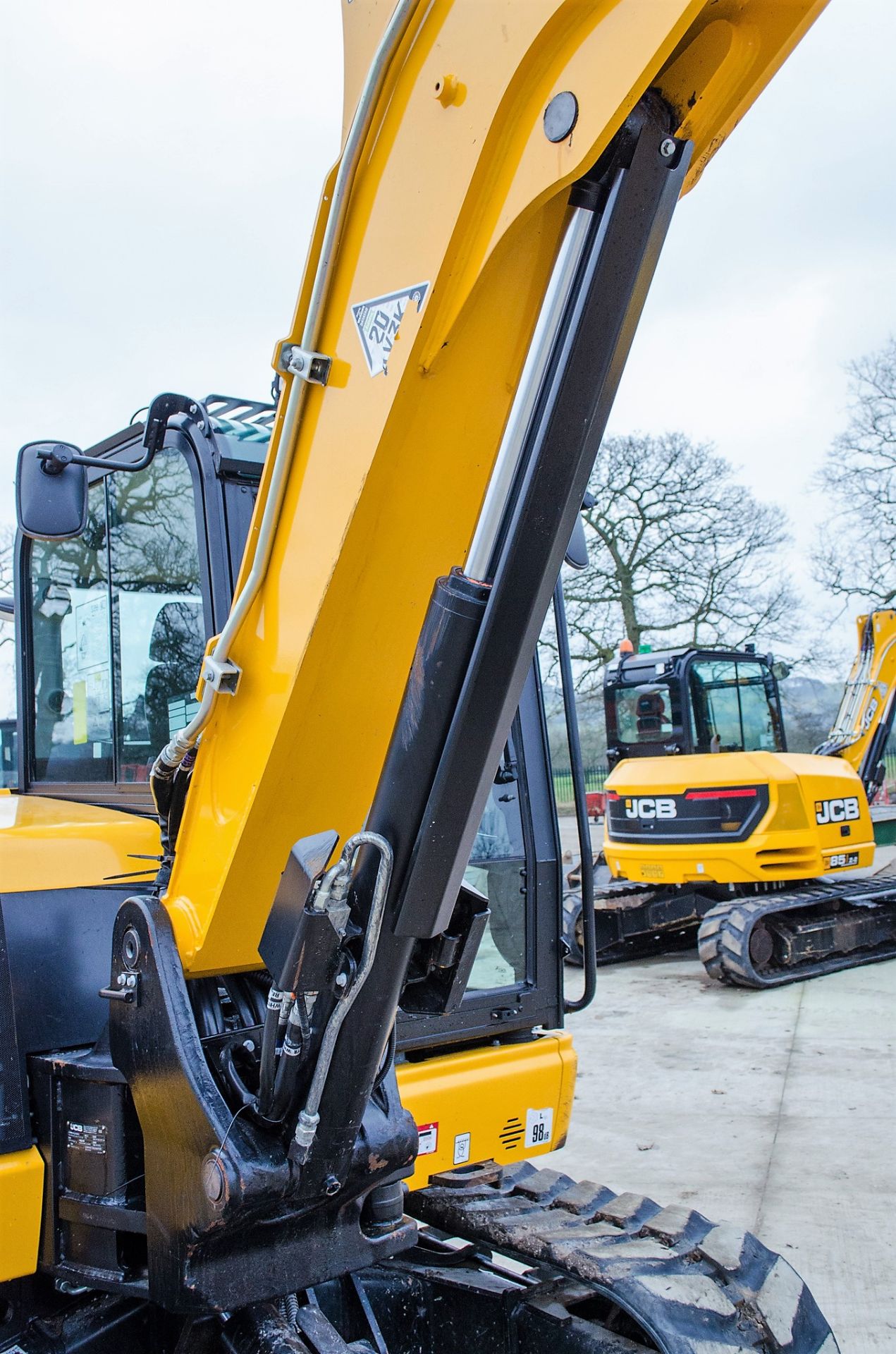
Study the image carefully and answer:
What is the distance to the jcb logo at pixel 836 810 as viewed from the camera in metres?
9.62

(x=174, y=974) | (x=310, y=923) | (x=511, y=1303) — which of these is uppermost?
(x=310, y=923)

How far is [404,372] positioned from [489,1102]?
6.65ft

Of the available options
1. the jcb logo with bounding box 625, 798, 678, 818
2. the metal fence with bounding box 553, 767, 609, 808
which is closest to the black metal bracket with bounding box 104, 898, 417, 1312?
the jcb logo with bounding box 625, 798, 678, 818

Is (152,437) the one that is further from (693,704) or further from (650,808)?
(693,704)

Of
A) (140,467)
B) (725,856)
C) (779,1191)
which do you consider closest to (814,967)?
(725,856)

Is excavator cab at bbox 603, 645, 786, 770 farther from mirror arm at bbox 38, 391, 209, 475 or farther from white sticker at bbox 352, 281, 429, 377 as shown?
white sticker at bbox 352, 281, 429, 377

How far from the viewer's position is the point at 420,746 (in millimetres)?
1732

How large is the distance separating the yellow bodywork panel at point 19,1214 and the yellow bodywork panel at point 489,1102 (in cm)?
88

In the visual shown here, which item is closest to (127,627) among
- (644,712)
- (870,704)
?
(644,712)

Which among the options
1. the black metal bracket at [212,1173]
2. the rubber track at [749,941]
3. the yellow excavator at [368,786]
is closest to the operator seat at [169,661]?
the yellow excavator at [368,786]

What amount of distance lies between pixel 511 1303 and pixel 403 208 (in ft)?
7.43

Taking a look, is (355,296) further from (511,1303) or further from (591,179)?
(511,1303)

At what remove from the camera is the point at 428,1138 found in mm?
2838

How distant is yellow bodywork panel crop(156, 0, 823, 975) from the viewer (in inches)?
60.2
